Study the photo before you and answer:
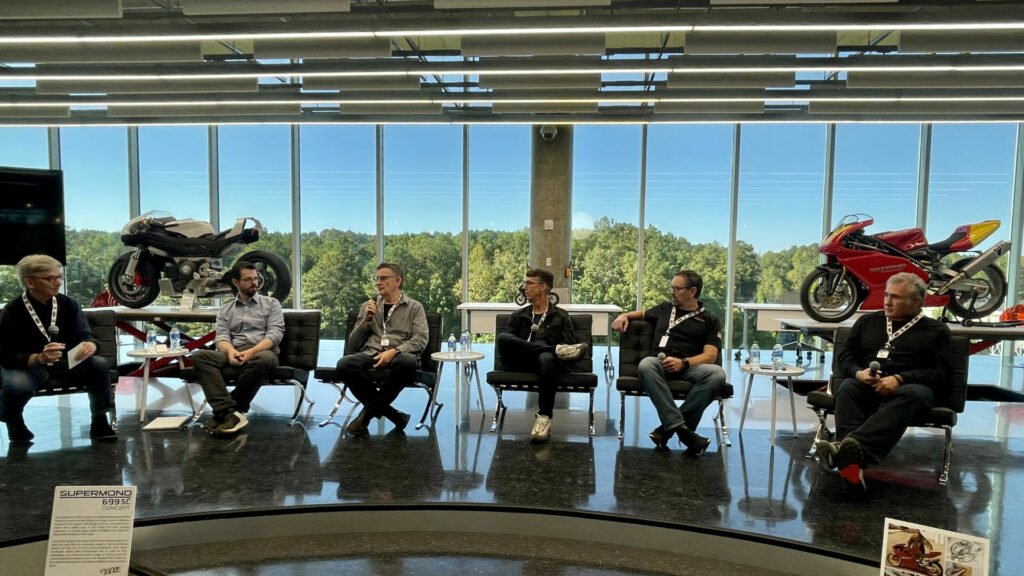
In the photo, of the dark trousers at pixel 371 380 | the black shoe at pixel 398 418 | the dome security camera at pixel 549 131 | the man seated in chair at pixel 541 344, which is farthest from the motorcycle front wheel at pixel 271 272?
the dome security camera at pixel 549 131

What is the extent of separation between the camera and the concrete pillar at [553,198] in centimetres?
875

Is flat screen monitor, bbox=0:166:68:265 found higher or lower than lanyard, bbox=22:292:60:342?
higher

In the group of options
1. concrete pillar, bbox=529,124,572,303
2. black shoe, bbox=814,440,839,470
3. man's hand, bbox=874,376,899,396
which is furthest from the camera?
concrete pillar, bbox=529,124,572,303

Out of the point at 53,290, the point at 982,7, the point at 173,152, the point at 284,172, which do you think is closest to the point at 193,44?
the point at 53,290

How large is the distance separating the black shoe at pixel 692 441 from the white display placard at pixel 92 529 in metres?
2.90

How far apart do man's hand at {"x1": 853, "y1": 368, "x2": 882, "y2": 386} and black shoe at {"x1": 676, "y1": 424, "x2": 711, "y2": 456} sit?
3.08 ft

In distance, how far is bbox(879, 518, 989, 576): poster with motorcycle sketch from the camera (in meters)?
1.82

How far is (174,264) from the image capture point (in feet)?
20.3

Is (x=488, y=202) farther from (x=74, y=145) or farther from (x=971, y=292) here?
(x=74, y=145)

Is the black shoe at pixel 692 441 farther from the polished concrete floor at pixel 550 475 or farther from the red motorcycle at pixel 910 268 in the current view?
the red motorcycle at pixel 910 268

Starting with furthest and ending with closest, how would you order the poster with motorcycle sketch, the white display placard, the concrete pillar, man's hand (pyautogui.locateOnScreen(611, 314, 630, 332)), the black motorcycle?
the concrete pillar, the black motorcycle, man's hand (pyautogui.locateOnScreen(611, 314, 630, 332)), the white display placard, the poster with motorcycle sketch

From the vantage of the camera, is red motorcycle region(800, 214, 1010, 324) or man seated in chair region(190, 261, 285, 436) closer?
man seated in chair region(190, 261, 285, 436)

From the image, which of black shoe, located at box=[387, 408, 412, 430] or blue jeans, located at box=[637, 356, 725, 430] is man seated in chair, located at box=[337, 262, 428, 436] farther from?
blue jeans, located at box=[637, 356, 725, 430]

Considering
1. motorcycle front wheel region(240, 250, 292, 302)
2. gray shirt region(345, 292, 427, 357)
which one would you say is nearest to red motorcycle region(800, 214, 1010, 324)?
gray shirt region(345, 292, 427, 357)
